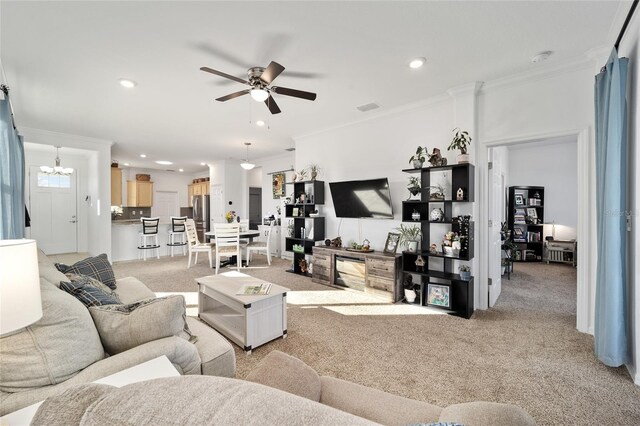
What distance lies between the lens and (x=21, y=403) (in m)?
1.04

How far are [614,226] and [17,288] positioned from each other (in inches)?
144

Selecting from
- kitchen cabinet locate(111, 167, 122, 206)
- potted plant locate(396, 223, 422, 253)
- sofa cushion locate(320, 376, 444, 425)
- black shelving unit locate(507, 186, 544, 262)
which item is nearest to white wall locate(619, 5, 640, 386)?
potted plant locate(396, 223, 422, 253)

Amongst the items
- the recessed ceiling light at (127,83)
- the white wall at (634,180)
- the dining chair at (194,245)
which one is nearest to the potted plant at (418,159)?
the white wall at (634,180)

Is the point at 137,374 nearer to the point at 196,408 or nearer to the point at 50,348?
the point at 50,348

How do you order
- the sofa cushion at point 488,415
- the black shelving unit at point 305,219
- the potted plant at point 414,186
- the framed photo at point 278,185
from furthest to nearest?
1. the framed photo at point 278,185
2. the black shelving unit at point 305,219
3. the potted plant at point 414,186
4. the sofa cushion at point 488,415

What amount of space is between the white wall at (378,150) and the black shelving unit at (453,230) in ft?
1.10

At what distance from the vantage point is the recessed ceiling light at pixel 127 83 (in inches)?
126

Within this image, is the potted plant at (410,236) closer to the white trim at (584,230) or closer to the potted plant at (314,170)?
the white trim at (584,230)

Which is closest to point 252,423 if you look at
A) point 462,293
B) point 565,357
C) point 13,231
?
point 565,357

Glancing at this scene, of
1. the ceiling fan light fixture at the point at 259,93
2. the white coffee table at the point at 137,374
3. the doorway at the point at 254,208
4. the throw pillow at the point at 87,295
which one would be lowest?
the white coffee table at the point at 137,374

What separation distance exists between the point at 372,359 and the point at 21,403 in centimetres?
214

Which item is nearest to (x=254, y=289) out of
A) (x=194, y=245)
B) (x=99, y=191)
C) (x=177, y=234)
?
(x=194, y=245)

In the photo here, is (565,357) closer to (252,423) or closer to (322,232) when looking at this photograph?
(252,423)

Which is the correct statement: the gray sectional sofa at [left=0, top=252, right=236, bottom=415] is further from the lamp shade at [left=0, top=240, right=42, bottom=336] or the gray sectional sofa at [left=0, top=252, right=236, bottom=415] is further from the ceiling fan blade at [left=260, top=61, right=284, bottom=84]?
the ceiling fan blade at [left=260, top=61, right=284, bottom=84]
